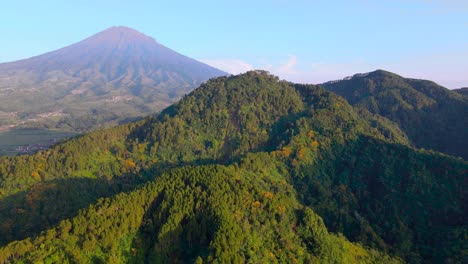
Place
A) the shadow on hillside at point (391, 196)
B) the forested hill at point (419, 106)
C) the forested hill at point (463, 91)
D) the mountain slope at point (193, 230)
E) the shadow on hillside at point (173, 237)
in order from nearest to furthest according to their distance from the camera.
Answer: the mountain slope at point (193, 230)
the shadow on hillside at point (173, 237)
the shadow on hillside at point (391, 196)
the forested hill at point (419, 106)
the forested hill at point (463, 91)

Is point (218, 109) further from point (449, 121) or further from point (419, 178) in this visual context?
point (449, 121)

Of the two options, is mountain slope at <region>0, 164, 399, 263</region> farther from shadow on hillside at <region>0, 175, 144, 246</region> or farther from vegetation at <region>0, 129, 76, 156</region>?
vegetation at <region>0, 129, 76, 156</region>

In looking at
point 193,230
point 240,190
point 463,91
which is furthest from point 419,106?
point 193,230

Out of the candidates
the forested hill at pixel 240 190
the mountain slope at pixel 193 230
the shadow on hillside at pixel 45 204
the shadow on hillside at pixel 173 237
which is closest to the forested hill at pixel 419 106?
the forested hill at pixel 240 190

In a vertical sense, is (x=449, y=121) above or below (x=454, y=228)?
above

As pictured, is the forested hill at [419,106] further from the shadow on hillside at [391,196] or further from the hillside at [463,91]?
the shadow on hillside at [391,196]

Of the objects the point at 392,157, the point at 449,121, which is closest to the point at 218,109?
the point at 392,157

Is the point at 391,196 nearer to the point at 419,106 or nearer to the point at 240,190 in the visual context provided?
the point at 240,190
